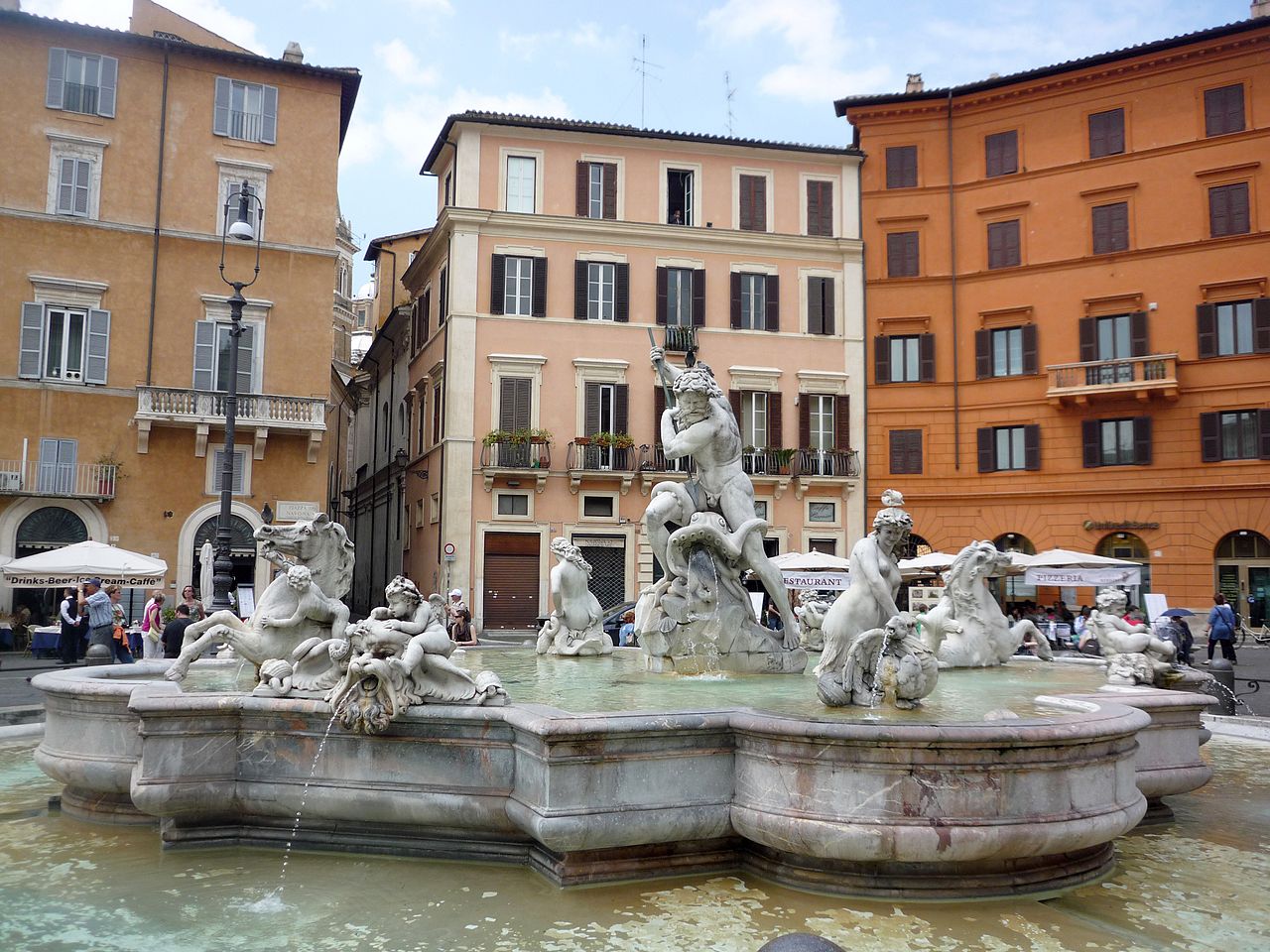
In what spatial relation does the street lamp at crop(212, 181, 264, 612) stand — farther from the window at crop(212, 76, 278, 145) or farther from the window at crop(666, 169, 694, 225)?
the window at crop(666, 169, 694, 225)

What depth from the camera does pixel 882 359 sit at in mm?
33906

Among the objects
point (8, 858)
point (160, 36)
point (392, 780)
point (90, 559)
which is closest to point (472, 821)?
point (392, 780)

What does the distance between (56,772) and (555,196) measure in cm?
2827

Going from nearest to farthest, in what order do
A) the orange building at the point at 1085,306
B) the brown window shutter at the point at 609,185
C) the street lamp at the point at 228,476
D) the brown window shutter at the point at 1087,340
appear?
the street lamp at the point at 228,476
the orange building at the point at 1085,306
the brown window shutter at the point at 1087,340
the brown window shutter at the point at 609,185

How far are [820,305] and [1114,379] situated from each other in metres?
8.81

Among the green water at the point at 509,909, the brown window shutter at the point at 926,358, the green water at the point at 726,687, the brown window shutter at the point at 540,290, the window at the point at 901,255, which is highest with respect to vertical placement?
the window at the point at 901,255

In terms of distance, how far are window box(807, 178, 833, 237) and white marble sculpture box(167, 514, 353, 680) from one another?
29330mm

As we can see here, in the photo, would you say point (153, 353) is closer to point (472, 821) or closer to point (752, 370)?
point (752, 370)

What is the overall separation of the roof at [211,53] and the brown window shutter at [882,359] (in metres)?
17.4

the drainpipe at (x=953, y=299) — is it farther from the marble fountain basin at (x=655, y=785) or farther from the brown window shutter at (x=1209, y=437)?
the marble fountain basin at (x=655, y=785)

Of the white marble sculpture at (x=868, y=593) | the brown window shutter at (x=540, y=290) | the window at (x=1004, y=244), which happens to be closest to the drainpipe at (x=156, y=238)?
the brown window shutter at (x=540, y=290)

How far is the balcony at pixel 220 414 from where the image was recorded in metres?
27.9

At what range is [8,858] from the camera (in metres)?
5.45

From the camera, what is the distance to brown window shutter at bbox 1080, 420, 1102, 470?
101ft
